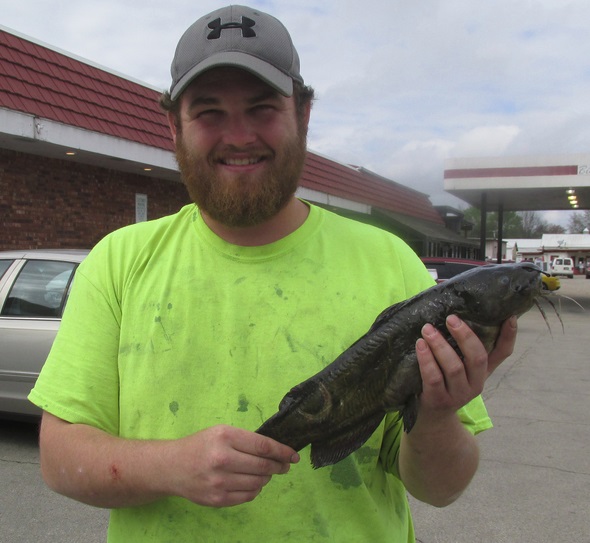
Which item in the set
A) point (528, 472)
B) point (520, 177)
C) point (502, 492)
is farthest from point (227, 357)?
point (520, 177)

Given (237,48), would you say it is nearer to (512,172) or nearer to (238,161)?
(238,161)

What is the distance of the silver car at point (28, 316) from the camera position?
226 inches

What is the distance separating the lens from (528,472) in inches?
208

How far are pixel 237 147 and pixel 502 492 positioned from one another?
4168mm

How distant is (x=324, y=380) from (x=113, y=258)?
71cm

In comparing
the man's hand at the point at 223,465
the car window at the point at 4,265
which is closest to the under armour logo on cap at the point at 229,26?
the man's hand at the point at 223,465

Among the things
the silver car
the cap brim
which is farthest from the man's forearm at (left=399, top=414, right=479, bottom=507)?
A: the silver car

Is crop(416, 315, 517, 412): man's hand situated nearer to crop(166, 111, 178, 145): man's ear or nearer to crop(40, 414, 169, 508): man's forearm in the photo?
crop(40, 414, 169, 508): man's forearm

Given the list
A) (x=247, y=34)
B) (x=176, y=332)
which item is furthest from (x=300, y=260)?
(x=247, y=34)

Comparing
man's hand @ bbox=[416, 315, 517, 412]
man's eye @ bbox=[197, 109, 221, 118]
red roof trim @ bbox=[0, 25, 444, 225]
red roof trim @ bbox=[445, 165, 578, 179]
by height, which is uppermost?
red roof trim @ bbox=[445, 165, 578, 179]

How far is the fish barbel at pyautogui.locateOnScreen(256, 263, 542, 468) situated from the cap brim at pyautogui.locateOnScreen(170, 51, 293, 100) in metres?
0.70

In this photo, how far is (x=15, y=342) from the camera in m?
5.82

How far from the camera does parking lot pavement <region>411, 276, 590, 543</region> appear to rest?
420 centimetres

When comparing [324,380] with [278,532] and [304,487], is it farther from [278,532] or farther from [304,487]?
[278,532]
